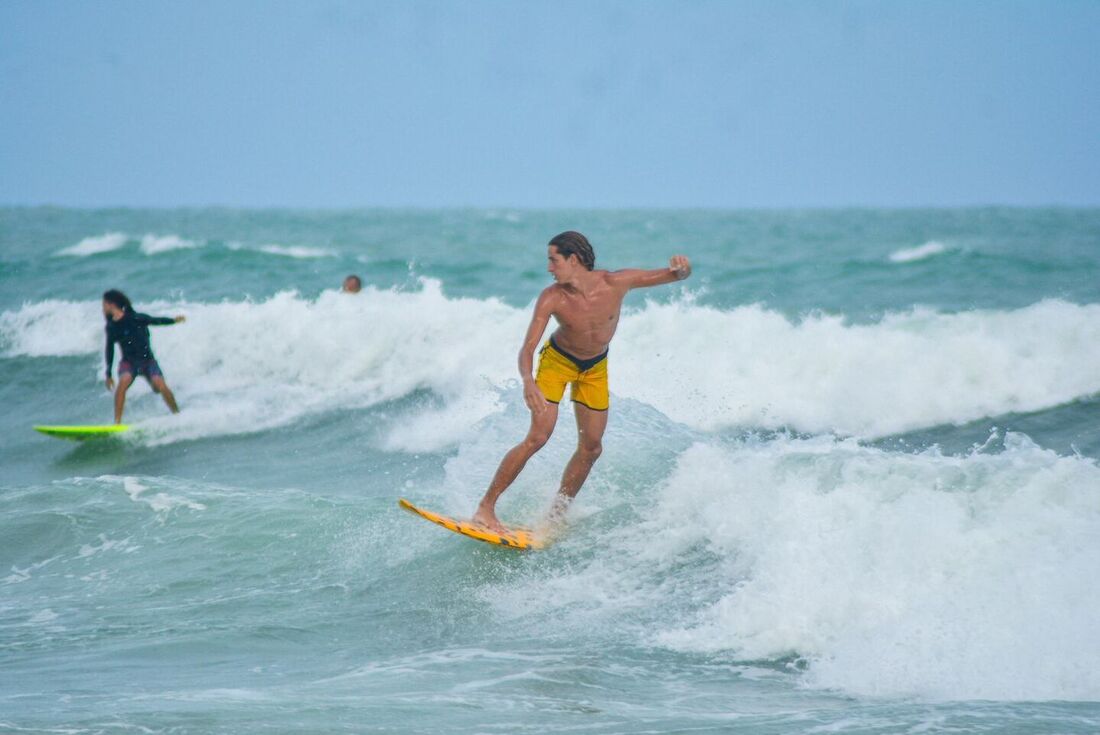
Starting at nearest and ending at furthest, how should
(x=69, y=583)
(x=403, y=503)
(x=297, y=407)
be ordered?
(x=403, y=503)
(x=69, y=583)
(x=297, y=407)

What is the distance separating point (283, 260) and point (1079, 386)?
64.7 feet

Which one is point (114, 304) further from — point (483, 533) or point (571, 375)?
point (571, 375)

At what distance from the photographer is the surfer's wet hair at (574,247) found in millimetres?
6430

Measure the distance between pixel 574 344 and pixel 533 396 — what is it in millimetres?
480

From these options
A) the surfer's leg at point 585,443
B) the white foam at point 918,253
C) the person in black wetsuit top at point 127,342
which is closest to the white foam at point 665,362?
the person in black wetsuit top at point 127,342

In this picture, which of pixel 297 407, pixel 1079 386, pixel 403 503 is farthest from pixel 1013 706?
pixel 297 407

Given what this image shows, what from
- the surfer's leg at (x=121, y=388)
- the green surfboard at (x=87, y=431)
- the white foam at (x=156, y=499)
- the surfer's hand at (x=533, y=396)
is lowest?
the white foam at (x=156, y=499)

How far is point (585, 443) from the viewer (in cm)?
693

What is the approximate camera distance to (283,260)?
27016 millimetres

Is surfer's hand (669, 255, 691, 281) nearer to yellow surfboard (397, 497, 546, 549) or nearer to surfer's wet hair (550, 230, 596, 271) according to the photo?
surfer's wet hair (550, 230, 596, 271)

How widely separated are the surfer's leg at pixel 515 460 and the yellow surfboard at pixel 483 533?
7 centimetres

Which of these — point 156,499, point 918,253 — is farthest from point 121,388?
point 918,253

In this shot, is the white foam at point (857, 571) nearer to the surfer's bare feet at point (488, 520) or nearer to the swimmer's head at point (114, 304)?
the surfer's bare feet at point (488, 520)

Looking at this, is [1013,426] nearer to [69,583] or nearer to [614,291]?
[614,291]
